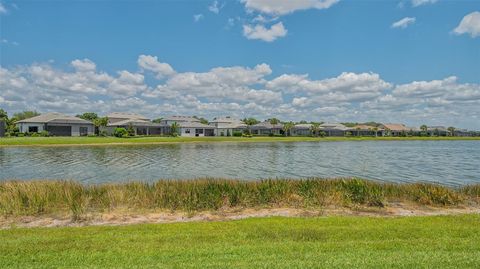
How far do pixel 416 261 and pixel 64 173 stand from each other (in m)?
22.1

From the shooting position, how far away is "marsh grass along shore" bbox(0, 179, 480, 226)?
1125cm

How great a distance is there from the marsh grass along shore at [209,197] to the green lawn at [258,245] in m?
2.93

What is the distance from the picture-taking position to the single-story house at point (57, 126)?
6506 cm

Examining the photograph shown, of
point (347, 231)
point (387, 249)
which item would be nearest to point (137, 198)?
point (347, 231)

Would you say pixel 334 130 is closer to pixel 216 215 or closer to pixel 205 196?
pixel 205 196

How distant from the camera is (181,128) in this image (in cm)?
8288

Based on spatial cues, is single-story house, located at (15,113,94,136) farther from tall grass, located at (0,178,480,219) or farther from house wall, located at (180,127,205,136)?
tall grass, located at (0,178,480,219)

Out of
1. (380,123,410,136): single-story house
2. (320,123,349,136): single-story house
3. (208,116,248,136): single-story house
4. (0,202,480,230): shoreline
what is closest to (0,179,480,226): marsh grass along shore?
(0,202,480,230): shoreline

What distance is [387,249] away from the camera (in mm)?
6348

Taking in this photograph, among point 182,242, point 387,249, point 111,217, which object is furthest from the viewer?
point 111,217

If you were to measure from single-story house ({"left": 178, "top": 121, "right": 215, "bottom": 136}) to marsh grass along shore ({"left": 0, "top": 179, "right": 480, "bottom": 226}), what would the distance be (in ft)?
230

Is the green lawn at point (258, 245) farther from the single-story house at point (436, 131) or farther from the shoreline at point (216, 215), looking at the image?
the single-story house at point (436, 131)

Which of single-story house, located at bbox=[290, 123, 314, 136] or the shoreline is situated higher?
single-story house, located at bbox=[290, 123, 314, 136]

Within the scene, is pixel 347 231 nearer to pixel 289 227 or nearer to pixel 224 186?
pixel 289 227
